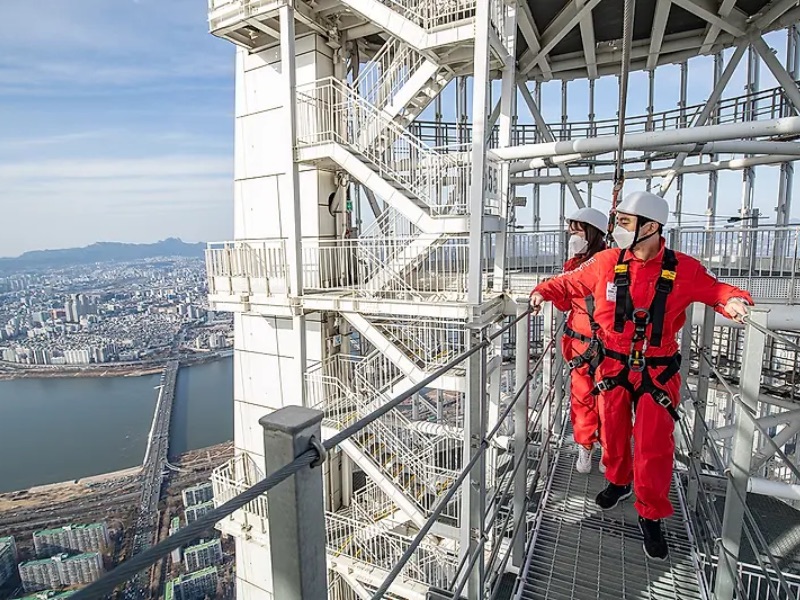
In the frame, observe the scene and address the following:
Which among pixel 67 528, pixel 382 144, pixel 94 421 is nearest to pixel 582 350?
pixel 382 144

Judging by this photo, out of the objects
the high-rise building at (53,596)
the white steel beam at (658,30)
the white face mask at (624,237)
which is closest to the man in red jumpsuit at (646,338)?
the white face mask at (624,237)

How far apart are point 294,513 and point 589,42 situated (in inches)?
394

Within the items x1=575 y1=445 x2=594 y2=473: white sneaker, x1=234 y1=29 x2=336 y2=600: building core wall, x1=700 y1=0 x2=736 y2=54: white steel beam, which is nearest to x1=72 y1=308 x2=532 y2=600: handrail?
x1=575 y1=445 x2=594 y2=473: white sneaker

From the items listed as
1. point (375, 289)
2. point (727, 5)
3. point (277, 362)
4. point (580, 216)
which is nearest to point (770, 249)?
point (727, 5)

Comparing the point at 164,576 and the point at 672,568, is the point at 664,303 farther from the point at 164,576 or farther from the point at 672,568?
the point at 164,576

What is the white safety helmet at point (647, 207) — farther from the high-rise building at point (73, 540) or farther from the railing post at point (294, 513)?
the high-rise building at point (73, 540)

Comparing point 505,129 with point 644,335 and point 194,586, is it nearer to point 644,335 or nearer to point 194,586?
point 644,335

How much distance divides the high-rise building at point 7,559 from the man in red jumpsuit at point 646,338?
48.3ft

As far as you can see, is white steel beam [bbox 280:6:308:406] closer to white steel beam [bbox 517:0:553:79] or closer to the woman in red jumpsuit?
white steel beam [bbox 517:0:553:79]

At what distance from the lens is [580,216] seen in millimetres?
3309

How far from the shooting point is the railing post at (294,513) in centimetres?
73

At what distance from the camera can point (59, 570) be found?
33.0 ft

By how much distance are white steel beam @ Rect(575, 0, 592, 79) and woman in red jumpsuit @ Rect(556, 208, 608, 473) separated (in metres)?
5.31

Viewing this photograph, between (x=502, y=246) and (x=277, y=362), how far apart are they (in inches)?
159
